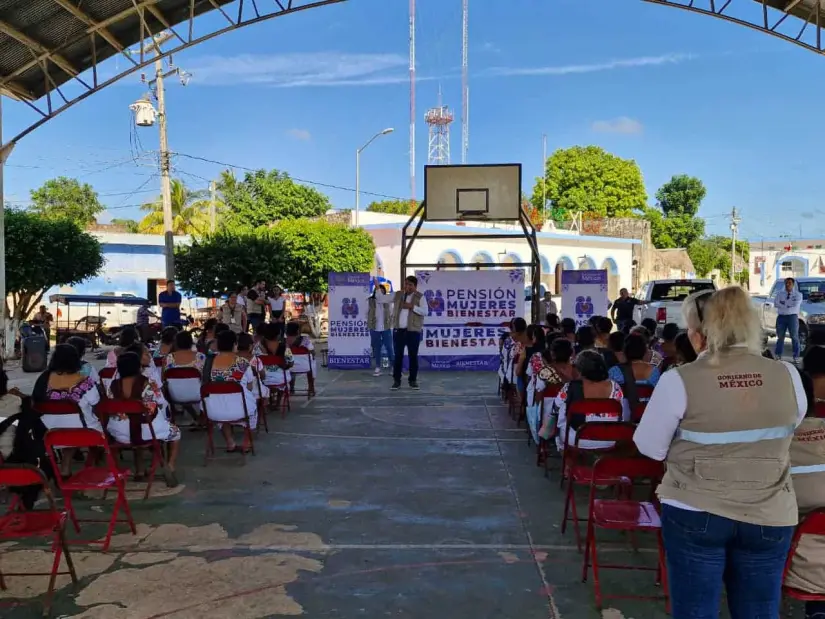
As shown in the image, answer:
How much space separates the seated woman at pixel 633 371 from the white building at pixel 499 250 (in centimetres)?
1934

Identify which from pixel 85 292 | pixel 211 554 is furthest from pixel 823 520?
pixel 85 292

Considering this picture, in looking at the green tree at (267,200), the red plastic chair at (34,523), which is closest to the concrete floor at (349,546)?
the red plastic chair at (34,523)

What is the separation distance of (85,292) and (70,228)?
14933 mm

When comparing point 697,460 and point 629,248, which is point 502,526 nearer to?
point 697,460

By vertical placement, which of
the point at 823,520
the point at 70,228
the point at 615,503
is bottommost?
the point at 615,503

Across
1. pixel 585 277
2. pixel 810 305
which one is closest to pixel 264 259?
pixel 585 277

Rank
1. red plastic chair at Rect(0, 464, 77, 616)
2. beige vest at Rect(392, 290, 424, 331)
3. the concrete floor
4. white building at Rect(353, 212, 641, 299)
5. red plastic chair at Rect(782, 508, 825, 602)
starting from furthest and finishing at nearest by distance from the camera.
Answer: white building at Rect(353, 212, 641, 299)
beige vest at Rect(392, 290, 424, 331)
the concrete floor
red plastic chair at Rect(0, 464, 77, 616)
red plastic chair at Rect(782, 508, 825, 602)

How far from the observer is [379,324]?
41.2 feet

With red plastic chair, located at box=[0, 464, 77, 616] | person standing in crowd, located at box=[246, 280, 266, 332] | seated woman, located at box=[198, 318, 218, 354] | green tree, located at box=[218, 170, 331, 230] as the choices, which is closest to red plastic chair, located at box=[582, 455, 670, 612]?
red plastic chair, located at box=[0, 464, 77, 616]

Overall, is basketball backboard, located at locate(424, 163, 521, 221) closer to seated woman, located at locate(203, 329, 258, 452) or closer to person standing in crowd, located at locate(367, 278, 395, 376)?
person standing in crowd, located at locate(367, 278, 395, 376)

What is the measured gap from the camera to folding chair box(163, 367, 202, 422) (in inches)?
271

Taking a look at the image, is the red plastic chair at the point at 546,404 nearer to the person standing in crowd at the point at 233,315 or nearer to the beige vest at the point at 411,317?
the beige vest at the point at 411,317

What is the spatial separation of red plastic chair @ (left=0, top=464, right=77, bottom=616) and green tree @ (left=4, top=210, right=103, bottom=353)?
15.1 metres

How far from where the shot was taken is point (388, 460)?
6434mm
